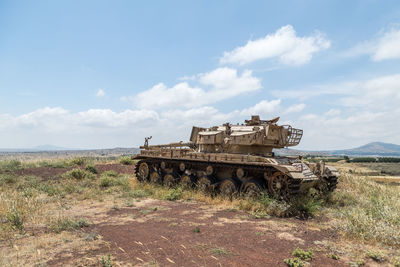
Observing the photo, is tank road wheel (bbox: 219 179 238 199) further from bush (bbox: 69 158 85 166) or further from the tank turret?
bush (bbox: 69 158 85 166)

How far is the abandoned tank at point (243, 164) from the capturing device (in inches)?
383

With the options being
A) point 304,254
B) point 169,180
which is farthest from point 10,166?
point 304,254

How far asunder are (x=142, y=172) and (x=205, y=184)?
16.8 ft

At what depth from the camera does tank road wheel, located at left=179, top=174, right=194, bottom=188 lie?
12709 millimetres

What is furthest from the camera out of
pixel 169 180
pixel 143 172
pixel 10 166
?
pixel 10 166

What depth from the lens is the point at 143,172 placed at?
1566cm

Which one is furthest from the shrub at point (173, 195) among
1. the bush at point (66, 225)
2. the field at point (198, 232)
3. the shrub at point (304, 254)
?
the shrub at point (304, 254)

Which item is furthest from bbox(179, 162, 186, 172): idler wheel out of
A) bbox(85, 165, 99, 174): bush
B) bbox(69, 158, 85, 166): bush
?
bbox(69, 158, 85, 166): bush

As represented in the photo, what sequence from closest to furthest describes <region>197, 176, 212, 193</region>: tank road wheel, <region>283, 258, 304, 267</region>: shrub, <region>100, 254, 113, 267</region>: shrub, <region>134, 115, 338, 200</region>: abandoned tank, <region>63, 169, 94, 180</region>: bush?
<region>100, 254, 113, 267</region>: shrub < <region>283, 258, 304, 267</region>: shrub < <region>134, 115, 338, 200</region>: abandoned tank < <region>197, 176, 212, 193</region>: tank road wheel < <region>63, 169, 94, 180</region>: bush

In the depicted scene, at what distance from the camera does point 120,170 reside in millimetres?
20188

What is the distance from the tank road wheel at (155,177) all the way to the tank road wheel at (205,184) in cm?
314

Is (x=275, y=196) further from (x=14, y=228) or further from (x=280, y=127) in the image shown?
(x=14, y=228)

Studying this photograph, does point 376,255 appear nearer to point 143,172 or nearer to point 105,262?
point 105,262

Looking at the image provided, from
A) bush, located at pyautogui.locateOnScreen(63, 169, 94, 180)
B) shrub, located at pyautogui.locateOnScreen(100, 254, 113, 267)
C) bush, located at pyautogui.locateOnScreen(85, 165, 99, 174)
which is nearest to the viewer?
shrub, located at pyautogui.locateOnScreen(100, 254, 113, 267)
